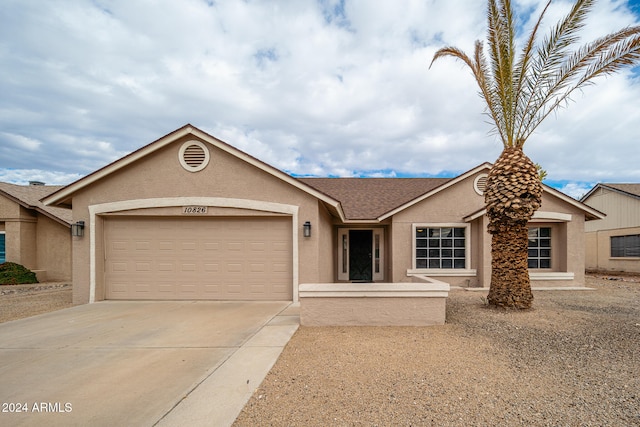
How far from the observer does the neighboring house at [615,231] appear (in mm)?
16984

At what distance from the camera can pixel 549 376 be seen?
3.99 metres

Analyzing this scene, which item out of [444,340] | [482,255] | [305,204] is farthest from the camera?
[482,255]

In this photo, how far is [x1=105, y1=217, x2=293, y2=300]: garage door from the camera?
29.6 feet

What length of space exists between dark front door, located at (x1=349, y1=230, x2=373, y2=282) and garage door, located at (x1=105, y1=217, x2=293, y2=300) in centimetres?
561

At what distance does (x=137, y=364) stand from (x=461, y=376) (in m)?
4.49

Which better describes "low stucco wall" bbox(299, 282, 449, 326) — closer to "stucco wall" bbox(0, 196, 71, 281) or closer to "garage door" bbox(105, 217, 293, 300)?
"garage door" bbox(105, 217, 293, 300)

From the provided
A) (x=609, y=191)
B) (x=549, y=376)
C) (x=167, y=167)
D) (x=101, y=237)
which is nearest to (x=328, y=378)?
(x=549, y=376)

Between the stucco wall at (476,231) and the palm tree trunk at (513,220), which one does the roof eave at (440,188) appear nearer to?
the stucco wall at (476,231)

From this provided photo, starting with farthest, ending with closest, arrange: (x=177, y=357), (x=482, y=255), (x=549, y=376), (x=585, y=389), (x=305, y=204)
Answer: (x=482, y=255) < (x=305, y=204) < (x=177, y=357) < (x=549, y=376) < (x=585, y=389)

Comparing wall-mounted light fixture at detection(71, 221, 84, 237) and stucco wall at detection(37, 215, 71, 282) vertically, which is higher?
wall-mounted light fixture at detection(71, 221, 84, 237)

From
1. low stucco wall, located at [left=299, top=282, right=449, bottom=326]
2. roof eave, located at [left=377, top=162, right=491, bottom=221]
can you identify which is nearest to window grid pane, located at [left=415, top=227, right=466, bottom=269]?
roof eave, located at [left=377, top=162, right=491, bottom=221]

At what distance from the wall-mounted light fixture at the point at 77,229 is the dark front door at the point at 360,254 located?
380 inches

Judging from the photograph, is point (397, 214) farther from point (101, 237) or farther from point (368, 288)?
point (101, 237)

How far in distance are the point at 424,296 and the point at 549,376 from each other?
2.51 meters
